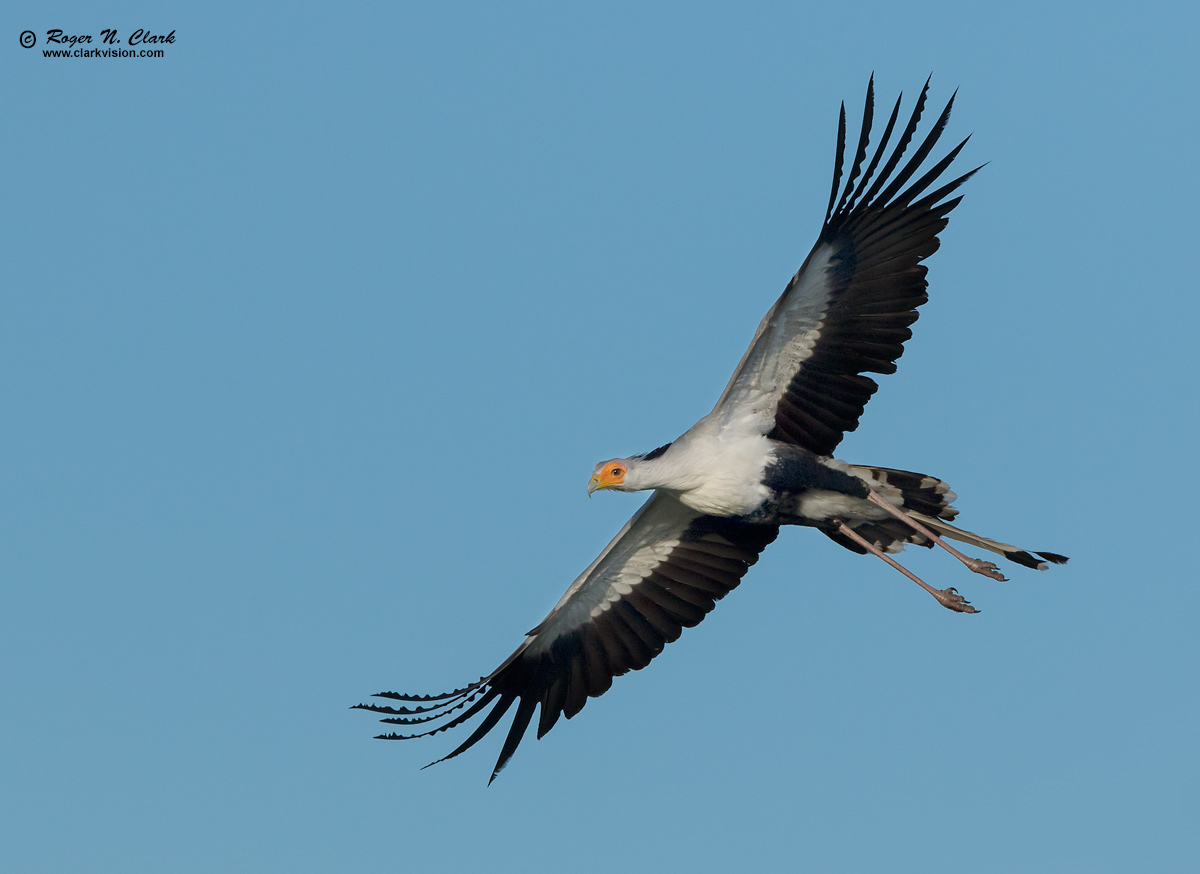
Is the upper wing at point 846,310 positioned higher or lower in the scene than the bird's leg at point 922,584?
higher

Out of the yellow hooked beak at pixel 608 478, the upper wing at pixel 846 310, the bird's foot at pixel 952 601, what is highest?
the upper wing at pixel 846 310

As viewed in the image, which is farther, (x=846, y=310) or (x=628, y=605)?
(x=628, y=605)

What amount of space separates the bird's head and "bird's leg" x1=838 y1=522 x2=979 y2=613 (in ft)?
6.81

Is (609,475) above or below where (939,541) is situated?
above

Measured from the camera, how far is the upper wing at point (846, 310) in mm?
11875

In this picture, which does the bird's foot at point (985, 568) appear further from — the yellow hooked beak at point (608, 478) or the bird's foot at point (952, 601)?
the yellow hooked beak at point (608, 478)

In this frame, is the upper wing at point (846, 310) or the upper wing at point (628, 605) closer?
the upper wing at point (846, 310)

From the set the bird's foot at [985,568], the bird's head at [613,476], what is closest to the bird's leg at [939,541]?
the bird's foot at [985,568]

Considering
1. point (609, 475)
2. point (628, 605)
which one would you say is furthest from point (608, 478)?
point (628, 605)

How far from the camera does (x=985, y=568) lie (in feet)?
41.8

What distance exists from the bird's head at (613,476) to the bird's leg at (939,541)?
216 centimetres

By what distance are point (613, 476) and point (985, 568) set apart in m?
3.40

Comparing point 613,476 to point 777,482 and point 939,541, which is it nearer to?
point 777,482

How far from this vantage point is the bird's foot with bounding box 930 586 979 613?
12867mm
